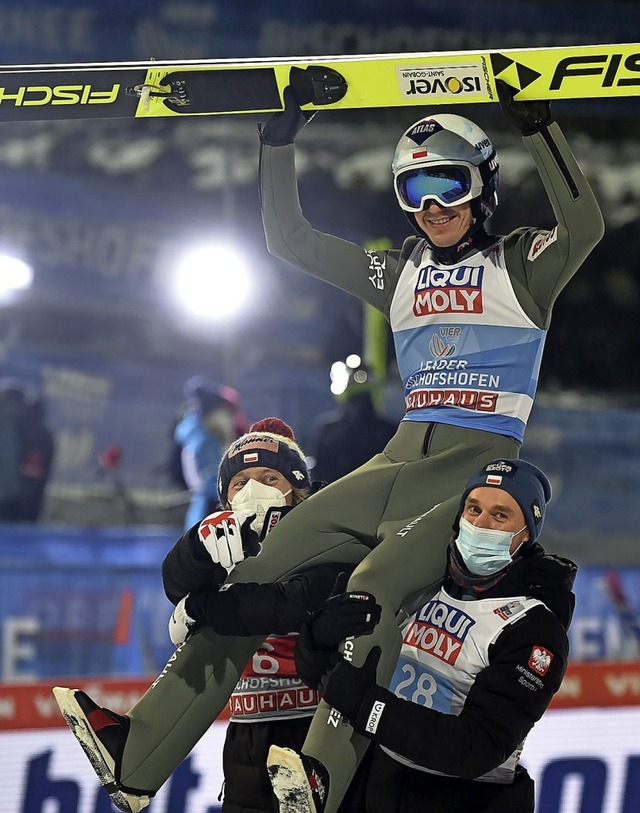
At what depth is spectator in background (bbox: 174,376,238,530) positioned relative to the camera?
799cm

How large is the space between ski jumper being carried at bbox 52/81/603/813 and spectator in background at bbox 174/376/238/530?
402 cm

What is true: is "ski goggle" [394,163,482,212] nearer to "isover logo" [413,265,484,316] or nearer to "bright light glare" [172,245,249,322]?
"isover logo" [413,265,484,316]

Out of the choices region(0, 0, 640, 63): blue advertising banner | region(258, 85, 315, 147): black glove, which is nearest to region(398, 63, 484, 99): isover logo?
region(258, 85, 315, 147): black glove

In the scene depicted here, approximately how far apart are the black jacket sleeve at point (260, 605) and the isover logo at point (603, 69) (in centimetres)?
159

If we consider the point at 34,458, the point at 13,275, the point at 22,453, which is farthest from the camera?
the point at 13,275

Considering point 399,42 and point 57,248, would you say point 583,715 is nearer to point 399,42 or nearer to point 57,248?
point 57,248

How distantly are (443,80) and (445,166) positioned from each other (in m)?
0.25

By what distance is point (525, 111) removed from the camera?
3795 mm

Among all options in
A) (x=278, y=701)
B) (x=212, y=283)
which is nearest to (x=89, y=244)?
(x=212, y=283)

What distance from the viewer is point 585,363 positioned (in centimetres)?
1105

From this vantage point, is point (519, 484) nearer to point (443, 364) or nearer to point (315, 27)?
point (443, 364)

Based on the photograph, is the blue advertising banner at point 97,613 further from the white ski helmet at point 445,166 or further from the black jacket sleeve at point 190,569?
the white ski helmet at point 445,166

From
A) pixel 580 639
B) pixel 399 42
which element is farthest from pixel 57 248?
pixel 580 639

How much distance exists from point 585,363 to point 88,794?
6.29 m
